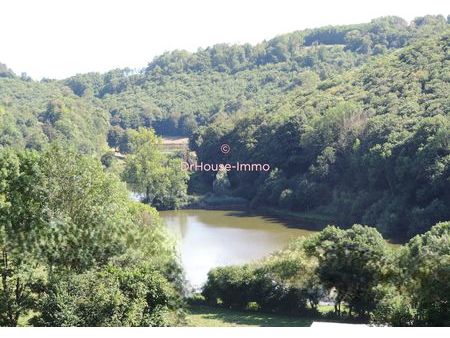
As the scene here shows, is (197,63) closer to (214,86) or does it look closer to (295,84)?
(214,86)

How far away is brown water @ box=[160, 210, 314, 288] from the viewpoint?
953 inches

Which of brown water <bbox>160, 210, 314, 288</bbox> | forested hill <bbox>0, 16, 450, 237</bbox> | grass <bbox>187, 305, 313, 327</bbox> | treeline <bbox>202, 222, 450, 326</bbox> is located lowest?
brown water <bbox>160, 210, 314, 288</bbox>

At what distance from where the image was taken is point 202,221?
36.5 metres

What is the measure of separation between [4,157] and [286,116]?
3173 cm

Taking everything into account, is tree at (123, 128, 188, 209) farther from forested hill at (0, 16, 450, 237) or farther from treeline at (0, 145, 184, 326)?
treeline at (0, 145, 184, 326)

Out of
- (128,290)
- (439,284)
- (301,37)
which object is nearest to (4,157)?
(128,290)

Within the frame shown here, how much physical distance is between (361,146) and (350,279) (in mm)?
21878

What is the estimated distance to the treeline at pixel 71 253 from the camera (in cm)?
1048

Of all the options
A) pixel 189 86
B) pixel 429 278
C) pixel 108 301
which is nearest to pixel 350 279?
pixel 429 278

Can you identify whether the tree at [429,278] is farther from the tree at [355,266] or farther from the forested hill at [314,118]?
the forested hill at [314,118]

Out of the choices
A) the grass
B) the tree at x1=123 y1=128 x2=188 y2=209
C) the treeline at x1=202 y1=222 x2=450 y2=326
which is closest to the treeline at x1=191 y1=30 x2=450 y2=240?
the tree at x1=123 y1=128 x2=188 y2=209

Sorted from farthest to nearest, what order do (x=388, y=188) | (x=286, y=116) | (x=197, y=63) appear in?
1. (x=197, y=63)
2. (x=286, y=116)
3. (x=388, y=188)

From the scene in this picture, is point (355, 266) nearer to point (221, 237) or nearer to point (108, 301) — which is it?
point (108, 301)

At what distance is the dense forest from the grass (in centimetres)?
50
